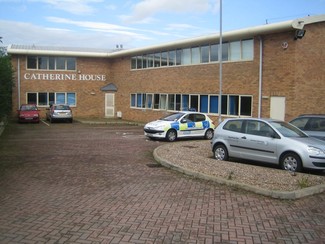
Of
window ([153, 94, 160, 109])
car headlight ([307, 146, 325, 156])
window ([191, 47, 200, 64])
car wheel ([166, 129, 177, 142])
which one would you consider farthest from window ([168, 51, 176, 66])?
car headlight ([307, 146, 325, 156])

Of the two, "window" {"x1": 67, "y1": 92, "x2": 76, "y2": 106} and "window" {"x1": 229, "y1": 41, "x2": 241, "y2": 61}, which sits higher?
"window" {"x1": 229, "y1": 41, "x2": 241, "y2": 61}

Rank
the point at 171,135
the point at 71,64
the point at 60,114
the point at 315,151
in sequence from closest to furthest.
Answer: the point at 315,151, the point at 171,135, the point at 60,114, the point at 71,64

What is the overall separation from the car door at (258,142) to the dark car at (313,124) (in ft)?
6.67

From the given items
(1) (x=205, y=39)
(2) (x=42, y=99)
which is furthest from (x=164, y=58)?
(2) (x=42, y=99)

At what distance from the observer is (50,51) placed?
33750 millimetres

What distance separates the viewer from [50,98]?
3466cm

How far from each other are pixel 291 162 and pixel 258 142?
1.16m

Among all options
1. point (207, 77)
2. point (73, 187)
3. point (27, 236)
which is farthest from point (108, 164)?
point (207, 77)

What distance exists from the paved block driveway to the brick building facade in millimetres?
10887

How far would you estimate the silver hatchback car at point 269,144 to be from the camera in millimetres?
10039

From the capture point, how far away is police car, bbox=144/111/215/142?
1792cm

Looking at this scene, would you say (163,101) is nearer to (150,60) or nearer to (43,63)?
(150,60)

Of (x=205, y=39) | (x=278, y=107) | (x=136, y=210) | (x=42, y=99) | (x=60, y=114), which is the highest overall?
(x=205, y=39)

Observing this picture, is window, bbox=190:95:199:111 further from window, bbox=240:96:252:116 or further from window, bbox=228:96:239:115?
window, bbox=240:96:252:116
